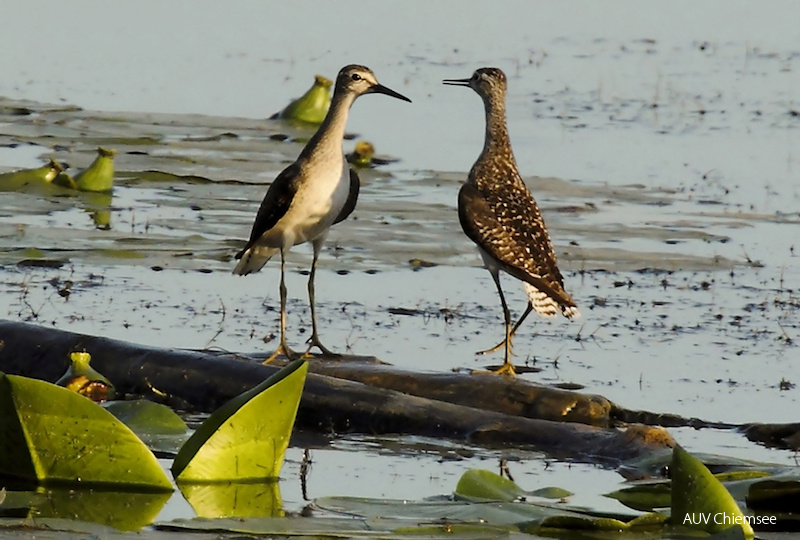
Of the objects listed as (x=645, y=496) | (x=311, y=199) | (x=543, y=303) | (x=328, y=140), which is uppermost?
(x=328, y=140)

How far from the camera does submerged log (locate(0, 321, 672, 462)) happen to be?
6.65 m

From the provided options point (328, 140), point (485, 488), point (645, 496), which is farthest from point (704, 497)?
point (328, 140)

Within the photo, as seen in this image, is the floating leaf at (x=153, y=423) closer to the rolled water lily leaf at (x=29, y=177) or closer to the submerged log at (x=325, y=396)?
the submerged log at (x=325, y=396)

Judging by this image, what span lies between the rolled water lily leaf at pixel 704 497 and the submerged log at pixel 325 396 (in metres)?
1.34

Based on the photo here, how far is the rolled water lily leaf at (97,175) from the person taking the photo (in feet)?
39.0

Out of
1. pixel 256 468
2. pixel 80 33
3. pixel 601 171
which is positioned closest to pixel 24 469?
pixel 256 468

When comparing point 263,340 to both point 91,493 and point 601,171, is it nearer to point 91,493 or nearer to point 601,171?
point 91,493

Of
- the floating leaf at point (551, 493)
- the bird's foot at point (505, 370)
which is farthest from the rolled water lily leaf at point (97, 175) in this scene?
the floating leaf at point (551, 493)

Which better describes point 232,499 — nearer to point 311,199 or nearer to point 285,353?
point 285,353

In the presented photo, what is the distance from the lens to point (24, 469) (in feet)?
18.5

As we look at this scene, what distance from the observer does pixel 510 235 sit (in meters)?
8.89

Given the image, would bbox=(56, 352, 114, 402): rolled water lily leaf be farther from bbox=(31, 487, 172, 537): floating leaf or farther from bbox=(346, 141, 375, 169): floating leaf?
bbox=(346, 141, 375, 169): floating leaf

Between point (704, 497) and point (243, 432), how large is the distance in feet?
4.88

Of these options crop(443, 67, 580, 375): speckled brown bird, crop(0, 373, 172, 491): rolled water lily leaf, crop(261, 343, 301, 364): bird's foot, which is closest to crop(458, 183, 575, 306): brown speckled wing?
crop(443, 67, 580, 375): speckled brown bird
